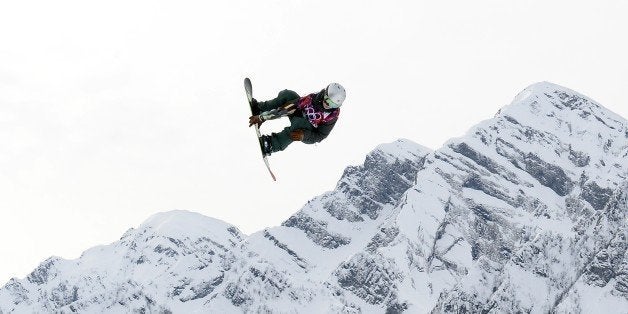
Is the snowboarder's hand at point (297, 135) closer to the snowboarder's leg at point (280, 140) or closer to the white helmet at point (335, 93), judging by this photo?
the snowboarder's leg at point (280, 140)

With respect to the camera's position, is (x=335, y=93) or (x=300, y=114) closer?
(x=335, y=93)

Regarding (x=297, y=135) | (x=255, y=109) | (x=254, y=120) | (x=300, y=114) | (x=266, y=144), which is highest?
(x=255, y=109)

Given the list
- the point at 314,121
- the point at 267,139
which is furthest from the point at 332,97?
the point at 267,139

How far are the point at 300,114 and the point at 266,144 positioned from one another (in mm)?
1349

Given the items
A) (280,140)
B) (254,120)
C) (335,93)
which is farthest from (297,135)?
(335,93)

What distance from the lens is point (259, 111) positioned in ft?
84.4

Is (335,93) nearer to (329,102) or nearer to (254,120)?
(329,102)

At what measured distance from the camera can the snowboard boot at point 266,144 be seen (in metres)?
26.0

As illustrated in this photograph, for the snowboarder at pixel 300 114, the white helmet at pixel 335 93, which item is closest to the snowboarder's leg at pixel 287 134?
the snowboarder at pixel 300 114

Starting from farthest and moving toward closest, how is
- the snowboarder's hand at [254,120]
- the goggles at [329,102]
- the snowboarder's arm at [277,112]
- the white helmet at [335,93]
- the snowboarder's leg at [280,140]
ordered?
1. the snowboarder's leg at [280,140]
2. the snowboarder's hand at [254,120]
3. the snowboarder's arm at [277,112]
4. the goggles at [329,102]
5. the white helmet at [335,93]

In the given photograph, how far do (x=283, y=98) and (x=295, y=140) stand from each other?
1.14 meters

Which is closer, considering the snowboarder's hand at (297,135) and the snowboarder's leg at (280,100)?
the snowboarder's hand at (297,135)

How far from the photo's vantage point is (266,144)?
2598 centimetres

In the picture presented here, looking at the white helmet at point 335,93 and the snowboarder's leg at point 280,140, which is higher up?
the white helmet at point 335,93
